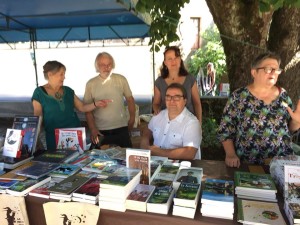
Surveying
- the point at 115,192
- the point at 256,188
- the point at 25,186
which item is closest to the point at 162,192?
the point at 115,192

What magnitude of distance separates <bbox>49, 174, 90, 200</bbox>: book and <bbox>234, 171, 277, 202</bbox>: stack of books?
84cm

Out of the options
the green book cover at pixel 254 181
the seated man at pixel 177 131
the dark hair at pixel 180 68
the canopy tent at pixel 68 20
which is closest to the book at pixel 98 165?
the seated man at pixel 177 131

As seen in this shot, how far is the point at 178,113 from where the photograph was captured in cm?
220

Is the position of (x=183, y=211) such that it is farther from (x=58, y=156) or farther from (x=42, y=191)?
(x=58, y=156)

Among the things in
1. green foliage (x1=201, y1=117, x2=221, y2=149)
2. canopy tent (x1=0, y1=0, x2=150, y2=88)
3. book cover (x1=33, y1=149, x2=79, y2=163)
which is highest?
canopy tent (x1=0, y1=0, x2=150, y2=88)

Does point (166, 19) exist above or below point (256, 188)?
above

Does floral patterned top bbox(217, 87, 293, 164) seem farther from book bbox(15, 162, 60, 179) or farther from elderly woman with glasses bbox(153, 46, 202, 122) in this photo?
book bbox(15, 162, 60, 179)

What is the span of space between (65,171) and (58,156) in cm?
28

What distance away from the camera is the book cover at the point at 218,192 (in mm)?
1269

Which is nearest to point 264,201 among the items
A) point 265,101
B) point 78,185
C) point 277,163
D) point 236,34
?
point 277,163

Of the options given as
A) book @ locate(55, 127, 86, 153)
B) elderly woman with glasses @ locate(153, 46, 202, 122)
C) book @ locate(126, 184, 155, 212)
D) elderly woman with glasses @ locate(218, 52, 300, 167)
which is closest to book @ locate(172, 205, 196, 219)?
book @ locate(126, 184, 155, 212)

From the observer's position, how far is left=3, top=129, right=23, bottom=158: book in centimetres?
190

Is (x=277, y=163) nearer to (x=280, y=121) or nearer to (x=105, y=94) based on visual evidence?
(x=280, y=121)

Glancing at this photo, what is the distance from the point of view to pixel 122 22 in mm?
5504
